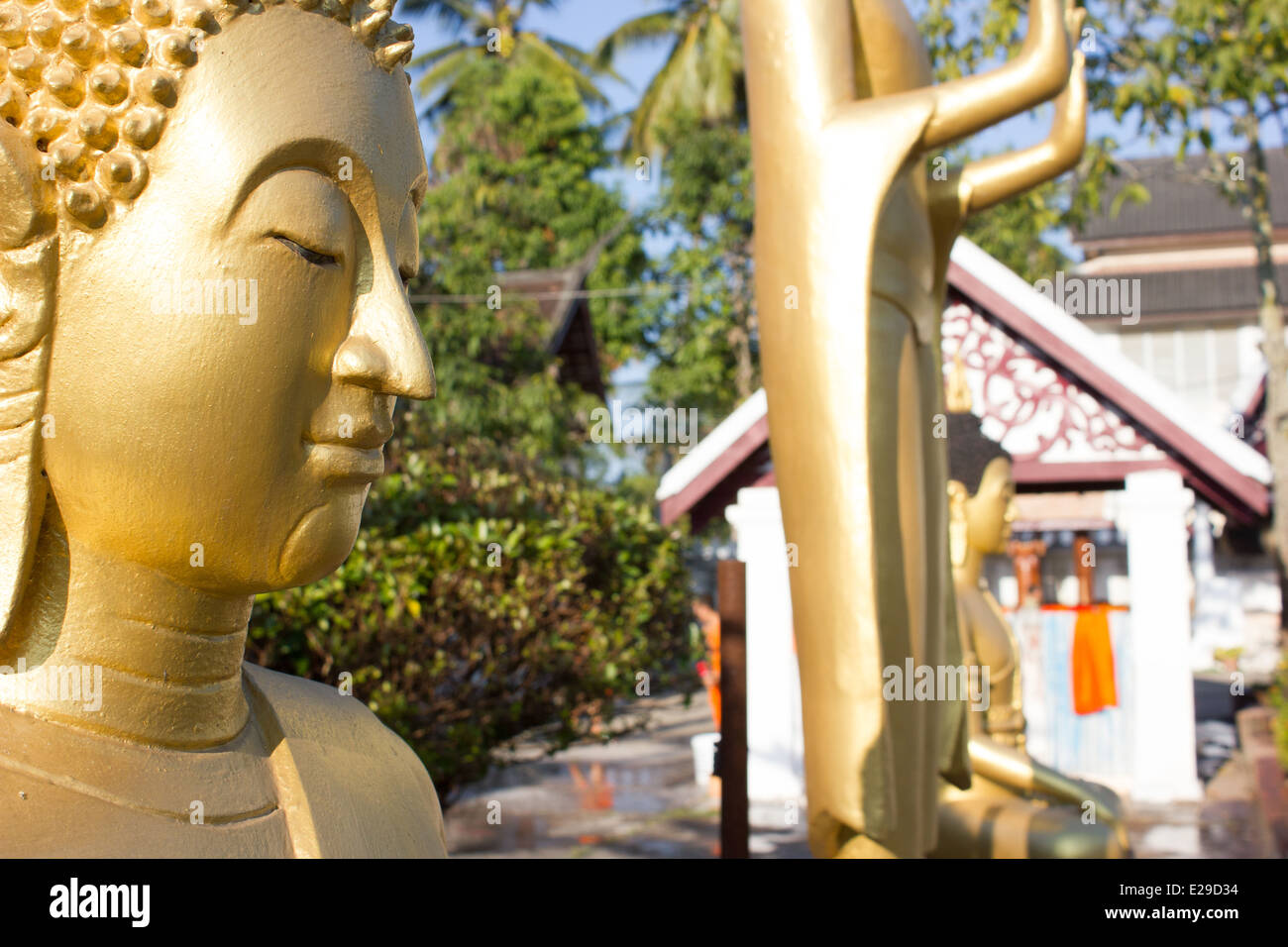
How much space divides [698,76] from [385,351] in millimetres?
17866

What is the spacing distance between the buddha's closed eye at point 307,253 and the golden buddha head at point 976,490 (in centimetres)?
383

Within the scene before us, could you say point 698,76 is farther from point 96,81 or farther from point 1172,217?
point 96,81

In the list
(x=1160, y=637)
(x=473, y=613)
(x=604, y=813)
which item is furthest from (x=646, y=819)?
(x=473, y=613)

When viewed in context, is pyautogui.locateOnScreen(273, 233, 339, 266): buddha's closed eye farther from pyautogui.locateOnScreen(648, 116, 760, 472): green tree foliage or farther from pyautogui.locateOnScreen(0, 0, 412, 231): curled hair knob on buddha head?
pyautogui.locateOnScreen(648, 116, 760, 472): green tree foliage

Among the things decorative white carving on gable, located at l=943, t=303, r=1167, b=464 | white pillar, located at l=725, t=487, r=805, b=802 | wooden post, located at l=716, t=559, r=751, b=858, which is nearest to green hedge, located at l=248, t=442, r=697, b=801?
wooden post, located at l=716, t=559, r=751, b=858

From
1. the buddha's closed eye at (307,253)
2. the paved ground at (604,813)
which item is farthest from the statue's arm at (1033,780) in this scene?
the buddha's closed eye at (307,253)

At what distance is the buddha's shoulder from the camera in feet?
4.33

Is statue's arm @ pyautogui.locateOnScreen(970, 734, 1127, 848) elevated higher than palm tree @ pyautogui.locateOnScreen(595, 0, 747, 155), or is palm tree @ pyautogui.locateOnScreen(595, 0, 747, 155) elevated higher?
palm tree @ pyautogui.locateOnScreen(595, 0, 747, 155)

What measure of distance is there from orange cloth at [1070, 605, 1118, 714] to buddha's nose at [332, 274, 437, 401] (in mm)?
9144

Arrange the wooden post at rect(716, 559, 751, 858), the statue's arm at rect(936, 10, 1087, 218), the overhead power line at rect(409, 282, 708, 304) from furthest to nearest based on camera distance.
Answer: the overhead power line at rect(409, 282, 708, 304) → the wooden post at rect(716, 559, 751, 858) → the statue's arm at rect(936, 10, 1087, 218)

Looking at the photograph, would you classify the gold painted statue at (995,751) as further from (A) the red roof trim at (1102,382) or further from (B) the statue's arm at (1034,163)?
(A) the red roof trim at (1102,382)

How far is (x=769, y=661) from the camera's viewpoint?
915 centimetres
